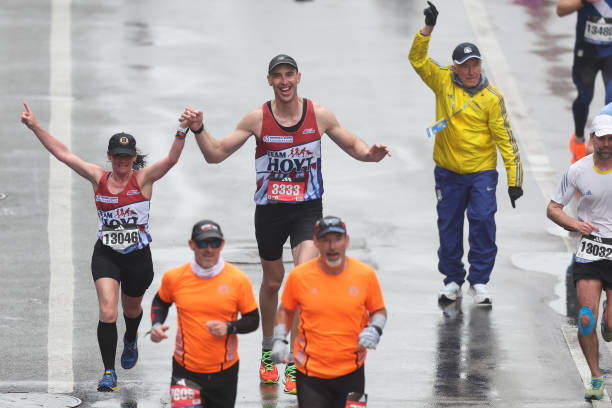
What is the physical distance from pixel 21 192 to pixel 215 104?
3.80m

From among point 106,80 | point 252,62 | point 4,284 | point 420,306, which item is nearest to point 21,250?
point 4,284

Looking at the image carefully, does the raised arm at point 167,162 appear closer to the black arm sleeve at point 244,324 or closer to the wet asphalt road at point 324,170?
the wet asphalt road at point 324,170

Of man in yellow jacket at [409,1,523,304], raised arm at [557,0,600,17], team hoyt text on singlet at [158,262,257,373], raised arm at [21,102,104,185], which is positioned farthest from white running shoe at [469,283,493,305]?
raised arm at [557,0,600,17]

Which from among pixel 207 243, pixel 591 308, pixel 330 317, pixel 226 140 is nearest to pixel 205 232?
pixel 207 243

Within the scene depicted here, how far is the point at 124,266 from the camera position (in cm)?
1112

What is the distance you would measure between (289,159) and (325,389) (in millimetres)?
2561

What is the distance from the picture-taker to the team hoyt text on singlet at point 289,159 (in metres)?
11.1

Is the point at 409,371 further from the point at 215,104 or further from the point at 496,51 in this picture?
the point at 496,51

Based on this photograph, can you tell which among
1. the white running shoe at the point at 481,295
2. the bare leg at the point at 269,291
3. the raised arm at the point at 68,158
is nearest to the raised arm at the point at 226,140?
the raised arm at the point at 68,158

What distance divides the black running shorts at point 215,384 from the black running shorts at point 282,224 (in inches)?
79.4

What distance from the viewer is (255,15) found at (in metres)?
22.5

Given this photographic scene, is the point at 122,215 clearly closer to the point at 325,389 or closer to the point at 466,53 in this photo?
the point at 325,389

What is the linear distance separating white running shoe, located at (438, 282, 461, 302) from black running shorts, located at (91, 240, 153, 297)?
3.25m

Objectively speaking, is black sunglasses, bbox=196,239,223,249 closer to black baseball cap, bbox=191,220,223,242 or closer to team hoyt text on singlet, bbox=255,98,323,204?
black baseball cap, bbox=191,220,223,242
